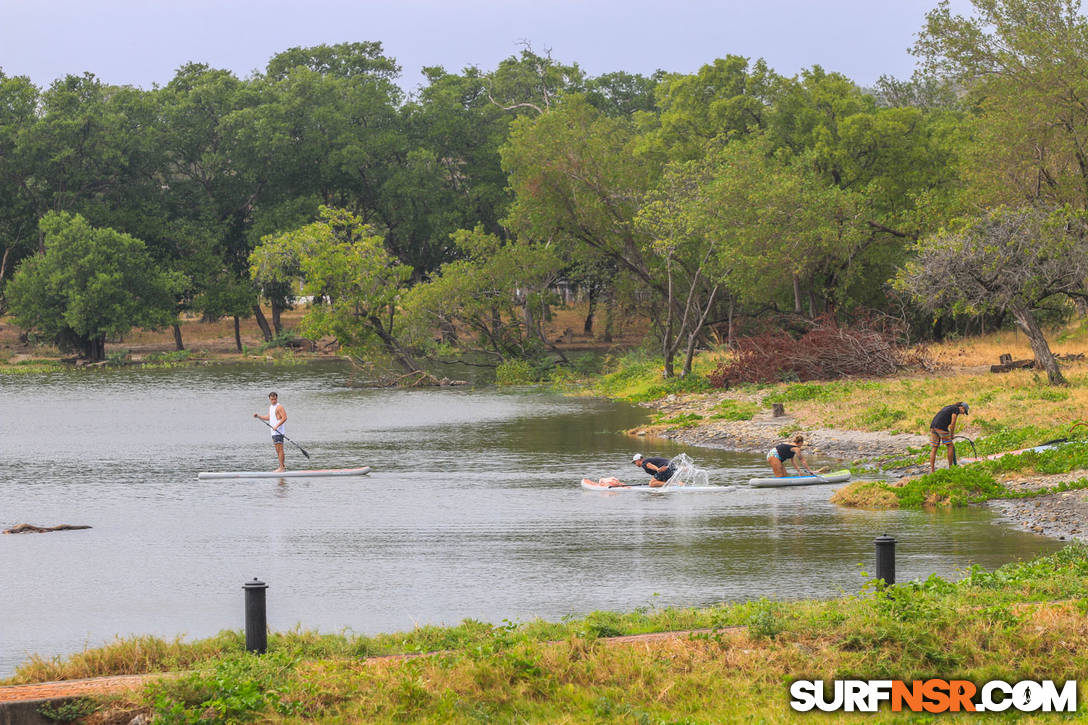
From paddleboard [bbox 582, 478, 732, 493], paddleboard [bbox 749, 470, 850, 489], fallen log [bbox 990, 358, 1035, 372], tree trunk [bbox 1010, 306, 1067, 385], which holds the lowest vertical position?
paddleboard [bbox 582, 478, 732, 493]

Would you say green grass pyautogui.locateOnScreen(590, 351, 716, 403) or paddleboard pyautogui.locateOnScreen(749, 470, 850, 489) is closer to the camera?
paddleboard pyautogui.locateOnScreen(749, 470, 850, 489)

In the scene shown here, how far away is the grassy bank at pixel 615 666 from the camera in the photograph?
883cm

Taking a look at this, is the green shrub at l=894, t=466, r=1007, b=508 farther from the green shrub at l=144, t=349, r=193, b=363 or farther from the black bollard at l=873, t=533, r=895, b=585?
the green shrub at l=144, t=349, r=193, b=363

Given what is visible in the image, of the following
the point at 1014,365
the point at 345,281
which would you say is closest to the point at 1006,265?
the point at 1014,365

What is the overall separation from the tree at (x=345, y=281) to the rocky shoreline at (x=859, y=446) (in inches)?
689

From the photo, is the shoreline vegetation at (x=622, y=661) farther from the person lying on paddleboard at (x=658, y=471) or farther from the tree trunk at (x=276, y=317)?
the tree trunk at (x=276, y=317)

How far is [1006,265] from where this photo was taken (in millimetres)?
35000

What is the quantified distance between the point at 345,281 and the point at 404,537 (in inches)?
1473

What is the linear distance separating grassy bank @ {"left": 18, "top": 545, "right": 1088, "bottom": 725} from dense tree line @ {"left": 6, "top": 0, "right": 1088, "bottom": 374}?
86.5ft

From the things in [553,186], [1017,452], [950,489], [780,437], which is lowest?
[780,437]

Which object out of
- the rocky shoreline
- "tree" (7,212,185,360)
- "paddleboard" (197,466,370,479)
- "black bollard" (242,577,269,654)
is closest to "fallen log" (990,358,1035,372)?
the rocky shoreline

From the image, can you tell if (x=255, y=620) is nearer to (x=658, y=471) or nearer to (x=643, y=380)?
(x=658, y=471)

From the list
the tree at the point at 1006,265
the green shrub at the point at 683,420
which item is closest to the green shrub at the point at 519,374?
the green shrub at the point at 683,420

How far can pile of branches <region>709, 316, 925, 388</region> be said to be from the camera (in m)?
41.2
